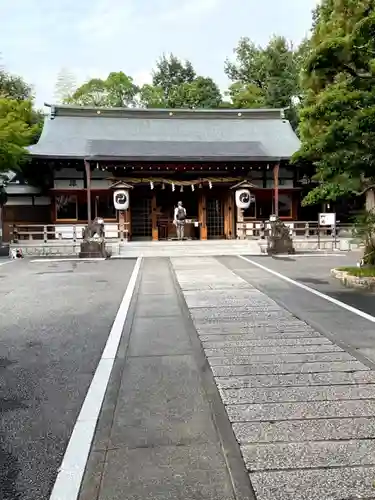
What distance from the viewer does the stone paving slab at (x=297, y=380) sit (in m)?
3.66

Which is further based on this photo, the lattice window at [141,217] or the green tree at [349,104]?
the lattice window at [141,217]

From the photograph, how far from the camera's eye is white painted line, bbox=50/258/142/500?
7.41ft

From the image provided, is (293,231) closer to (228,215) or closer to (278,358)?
(228,215)

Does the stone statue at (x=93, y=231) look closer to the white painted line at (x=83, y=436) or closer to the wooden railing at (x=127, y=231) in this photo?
the wooden railing at (x=127, y=231)

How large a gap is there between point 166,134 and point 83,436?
2398 cm

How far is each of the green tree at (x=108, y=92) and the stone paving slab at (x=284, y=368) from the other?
1705 inches

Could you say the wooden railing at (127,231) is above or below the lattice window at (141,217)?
below

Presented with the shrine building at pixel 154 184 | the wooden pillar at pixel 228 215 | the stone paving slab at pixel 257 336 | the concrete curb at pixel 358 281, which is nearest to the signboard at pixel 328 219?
the shrine building at pixel 154 184

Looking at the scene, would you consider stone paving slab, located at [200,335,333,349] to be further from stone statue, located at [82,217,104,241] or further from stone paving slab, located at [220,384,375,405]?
stone statue, located at [82,217,104,241]

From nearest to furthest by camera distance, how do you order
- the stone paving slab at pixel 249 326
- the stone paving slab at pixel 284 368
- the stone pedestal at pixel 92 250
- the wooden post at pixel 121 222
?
the stone paving slab at pixel 284 368
the stone paving slab at pixel 249 326
the stone pedestal at pixel 92 250
the wooden post at pixel 121 222

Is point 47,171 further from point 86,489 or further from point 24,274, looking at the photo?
point 86,489

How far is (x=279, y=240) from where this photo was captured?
657 inches

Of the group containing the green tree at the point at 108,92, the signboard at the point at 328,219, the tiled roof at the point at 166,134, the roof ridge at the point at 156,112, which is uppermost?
the green tree at the point at 108,92

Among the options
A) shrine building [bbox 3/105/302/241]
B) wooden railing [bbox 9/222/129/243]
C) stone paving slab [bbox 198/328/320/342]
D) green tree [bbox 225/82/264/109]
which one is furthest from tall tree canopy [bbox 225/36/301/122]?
stone paving slab [bbox 198/328/320/342]
